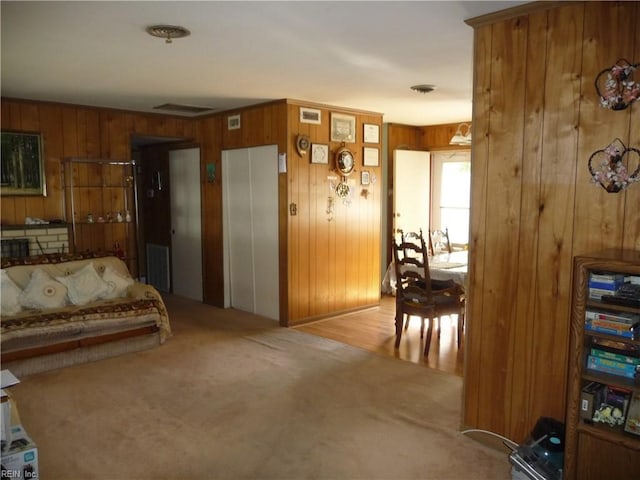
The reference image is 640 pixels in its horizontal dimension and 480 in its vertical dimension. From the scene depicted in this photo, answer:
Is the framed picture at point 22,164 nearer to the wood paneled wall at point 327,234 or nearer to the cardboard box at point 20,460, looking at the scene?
the wood paneled wall at point 327,234

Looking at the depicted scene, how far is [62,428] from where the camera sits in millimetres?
3020

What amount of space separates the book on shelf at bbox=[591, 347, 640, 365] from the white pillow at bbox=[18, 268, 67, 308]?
4050mm

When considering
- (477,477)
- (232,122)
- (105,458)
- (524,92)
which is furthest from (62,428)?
(232,122)

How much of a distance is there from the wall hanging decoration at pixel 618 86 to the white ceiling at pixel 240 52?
0.58m

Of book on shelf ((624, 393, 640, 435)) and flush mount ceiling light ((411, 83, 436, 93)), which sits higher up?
flush mount ceiling light ((411, 83, 436, 93))

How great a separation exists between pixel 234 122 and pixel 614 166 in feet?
13.7

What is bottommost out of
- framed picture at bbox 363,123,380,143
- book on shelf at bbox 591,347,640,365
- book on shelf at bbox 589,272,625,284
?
book on shelf at bbox 591,347,640,365

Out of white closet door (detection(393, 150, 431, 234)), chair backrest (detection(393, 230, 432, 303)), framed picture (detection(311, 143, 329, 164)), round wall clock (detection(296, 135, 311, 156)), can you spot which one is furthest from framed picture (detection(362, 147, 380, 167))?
chair backrest (detection(393, 230, 432, 303))

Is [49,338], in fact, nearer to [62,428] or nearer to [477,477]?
[62,428]

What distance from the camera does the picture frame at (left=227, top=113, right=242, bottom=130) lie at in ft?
18.3

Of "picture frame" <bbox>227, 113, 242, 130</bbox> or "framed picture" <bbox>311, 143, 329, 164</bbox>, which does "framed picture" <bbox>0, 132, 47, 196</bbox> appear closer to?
"picture frame" <bbox>227, 113, 242, 130</bbox>

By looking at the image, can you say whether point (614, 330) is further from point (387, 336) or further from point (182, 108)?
point (182, 108)

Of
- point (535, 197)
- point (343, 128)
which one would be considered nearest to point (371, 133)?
point (343, 128)

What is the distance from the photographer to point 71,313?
13.6 feet
